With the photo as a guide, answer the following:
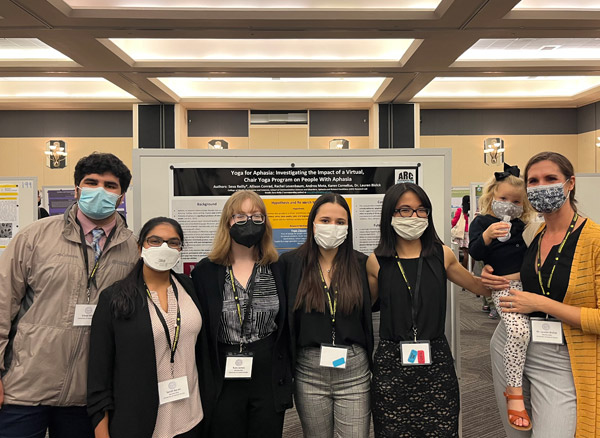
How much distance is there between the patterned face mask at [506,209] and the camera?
2.12m

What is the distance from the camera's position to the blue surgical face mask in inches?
74.4

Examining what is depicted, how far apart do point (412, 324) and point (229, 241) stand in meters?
0.93

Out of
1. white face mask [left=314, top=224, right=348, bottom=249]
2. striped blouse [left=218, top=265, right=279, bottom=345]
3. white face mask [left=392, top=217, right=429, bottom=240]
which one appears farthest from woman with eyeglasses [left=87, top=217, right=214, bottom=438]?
white face mask [left=392, top=217, right=429, bottom=240]

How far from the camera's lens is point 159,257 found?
5.90 feet

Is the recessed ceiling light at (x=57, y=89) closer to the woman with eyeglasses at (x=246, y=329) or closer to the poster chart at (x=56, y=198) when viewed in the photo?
the poster chart at (x=56, y=198)

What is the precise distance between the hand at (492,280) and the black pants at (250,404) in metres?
1.09

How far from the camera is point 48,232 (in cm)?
186

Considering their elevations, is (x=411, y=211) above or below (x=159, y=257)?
above

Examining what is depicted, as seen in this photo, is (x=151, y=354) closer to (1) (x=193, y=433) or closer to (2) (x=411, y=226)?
(1) (x=193, y=433)

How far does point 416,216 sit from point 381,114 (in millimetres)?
8040

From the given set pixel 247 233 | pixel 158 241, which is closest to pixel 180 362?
pixel 158 241

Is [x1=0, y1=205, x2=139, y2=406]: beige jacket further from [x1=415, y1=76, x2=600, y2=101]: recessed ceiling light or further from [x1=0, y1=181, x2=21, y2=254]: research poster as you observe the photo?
[x1=415, y1=76, x2=600, y2=101]: recessed ceiling light

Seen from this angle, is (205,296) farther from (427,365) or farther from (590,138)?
(590,138)

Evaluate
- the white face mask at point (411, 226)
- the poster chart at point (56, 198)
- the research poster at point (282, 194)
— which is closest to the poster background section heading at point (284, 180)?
the research poster at point (282, 194)
